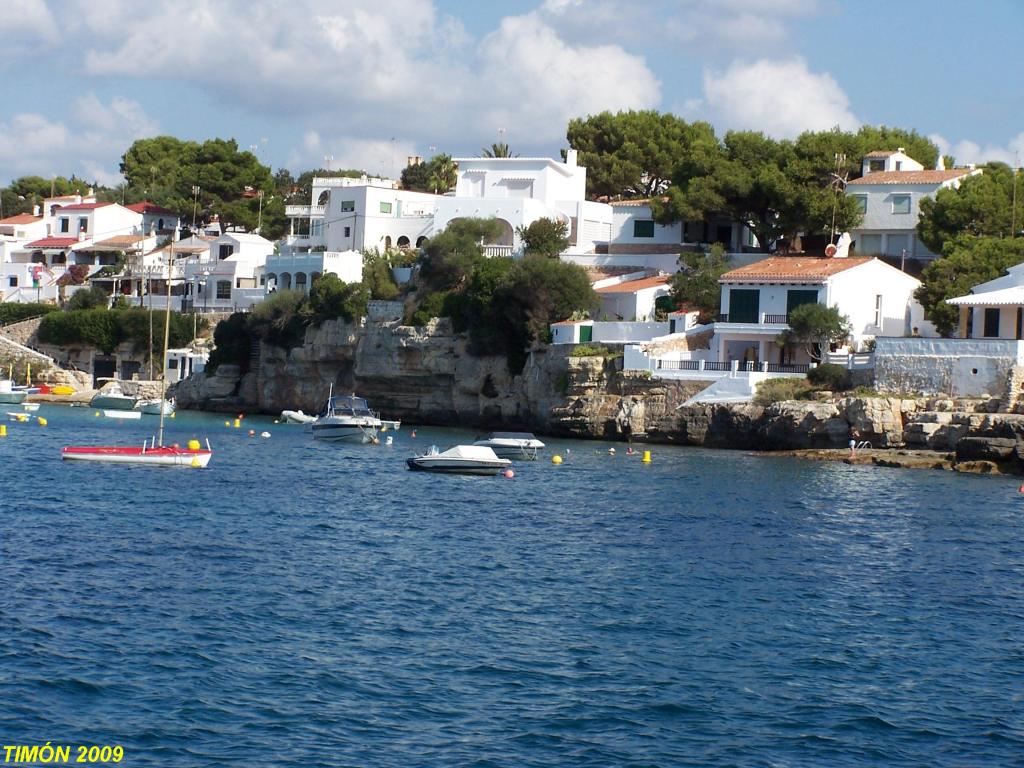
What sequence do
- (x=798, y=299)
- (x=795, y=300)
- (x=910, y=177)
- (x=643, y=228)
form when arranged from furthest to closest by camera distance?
(x=643, y=228) < (x=910, y=177) < (x=795, y=300) < (x=798, y=299)

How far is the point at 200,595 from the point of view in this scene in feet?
95.0

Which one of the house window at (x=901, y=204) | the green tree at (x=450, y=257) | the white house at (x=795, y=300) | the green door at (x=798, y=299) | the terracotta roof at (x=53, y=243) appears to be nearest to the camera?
the green door at (x=798, y=299)

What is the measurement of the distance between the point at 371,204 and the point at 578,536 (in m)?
61.1

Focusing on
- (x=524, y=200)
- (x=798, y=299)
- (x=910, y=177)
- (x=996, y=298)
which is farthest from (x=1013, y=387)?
(x=524, y=200)

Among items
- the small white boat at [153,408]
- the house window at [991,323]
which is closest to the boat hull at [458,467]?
the house window at [991,323]

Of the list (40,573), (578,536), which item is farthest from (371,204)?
(40,573)

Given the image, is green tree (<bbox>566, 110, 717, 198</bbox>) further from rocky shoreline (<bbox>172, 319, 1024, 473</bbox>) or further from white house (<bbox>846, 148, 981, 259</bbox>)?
rocky shoreline (<bbox>172, 319, 1024, 473</bbox>)

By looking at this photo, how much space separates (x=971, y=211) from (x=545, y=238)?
81.5 feet

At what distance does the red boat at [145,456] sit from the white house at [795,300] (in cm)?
2944

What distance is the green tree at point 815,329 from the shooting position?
68188 mm

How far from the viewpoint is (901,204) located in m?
80.8

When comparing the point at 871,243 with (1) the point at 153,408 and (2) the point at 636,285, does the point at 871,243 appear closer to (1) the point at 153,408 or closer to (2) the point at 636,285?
Answer: (2) the point at 636,285

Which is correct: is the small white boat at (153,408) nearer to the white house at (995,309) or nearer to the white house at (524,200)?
the white house at (524,200)

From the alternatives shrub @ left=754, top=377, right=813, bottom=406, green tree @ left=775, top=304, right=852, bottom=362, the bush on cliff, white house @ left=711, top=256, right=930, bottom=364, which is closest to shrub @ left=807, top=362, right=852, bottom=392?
shrub @ left=754, top=377, right=813, bottom=406
